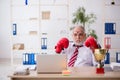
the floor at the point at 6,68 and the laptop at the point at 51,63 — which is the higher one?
the laptop at the point at 51,63

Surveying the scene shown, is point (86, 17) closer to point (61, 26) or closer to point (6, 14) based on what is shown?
point (61, 26)

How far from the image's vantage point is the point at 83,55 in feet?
11.8

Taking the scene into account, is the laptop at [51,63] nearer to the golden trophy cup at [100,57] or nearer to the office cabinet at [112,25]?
the golden trophy cup at [100,57]

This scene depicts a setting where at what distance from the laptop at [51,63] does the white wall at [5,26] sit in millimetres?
6443

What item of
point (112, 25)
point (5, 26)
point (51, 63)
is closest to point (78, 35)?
point (51, 63)

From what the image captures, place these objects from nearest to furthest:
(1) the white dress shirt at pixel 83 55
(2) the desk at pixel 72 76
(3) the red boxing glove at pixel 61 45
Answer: (2) the desk at pixel 72 76 → (3) the red boxing glove at pixel 61 45 → (1) the white dress shirt at pixel 83 55

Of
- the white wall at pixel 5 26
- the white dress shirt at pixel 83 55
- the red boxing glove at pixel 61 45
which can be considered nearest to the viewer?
the red boxing glove at pixel 61 45

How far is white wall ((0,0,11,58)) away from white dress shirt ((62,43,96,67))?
5.49 metres

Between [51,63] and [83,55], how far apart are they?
44.2 inches

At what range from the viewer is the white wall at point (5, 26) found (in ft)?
Answer: 28.9

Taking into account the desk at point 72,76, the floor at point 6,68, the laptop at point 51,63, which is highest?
the laptop at point 51,63

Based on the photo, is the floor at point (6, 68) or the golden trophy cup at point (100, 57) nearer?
the golden trophy cup at point (100, 57)

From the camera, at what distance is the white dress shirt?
3.54 metres

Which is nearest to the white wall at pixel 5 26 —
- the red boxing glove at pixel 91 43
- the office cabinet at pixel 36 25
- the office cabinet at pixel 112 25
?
the office cabinet at pixel 36 25
